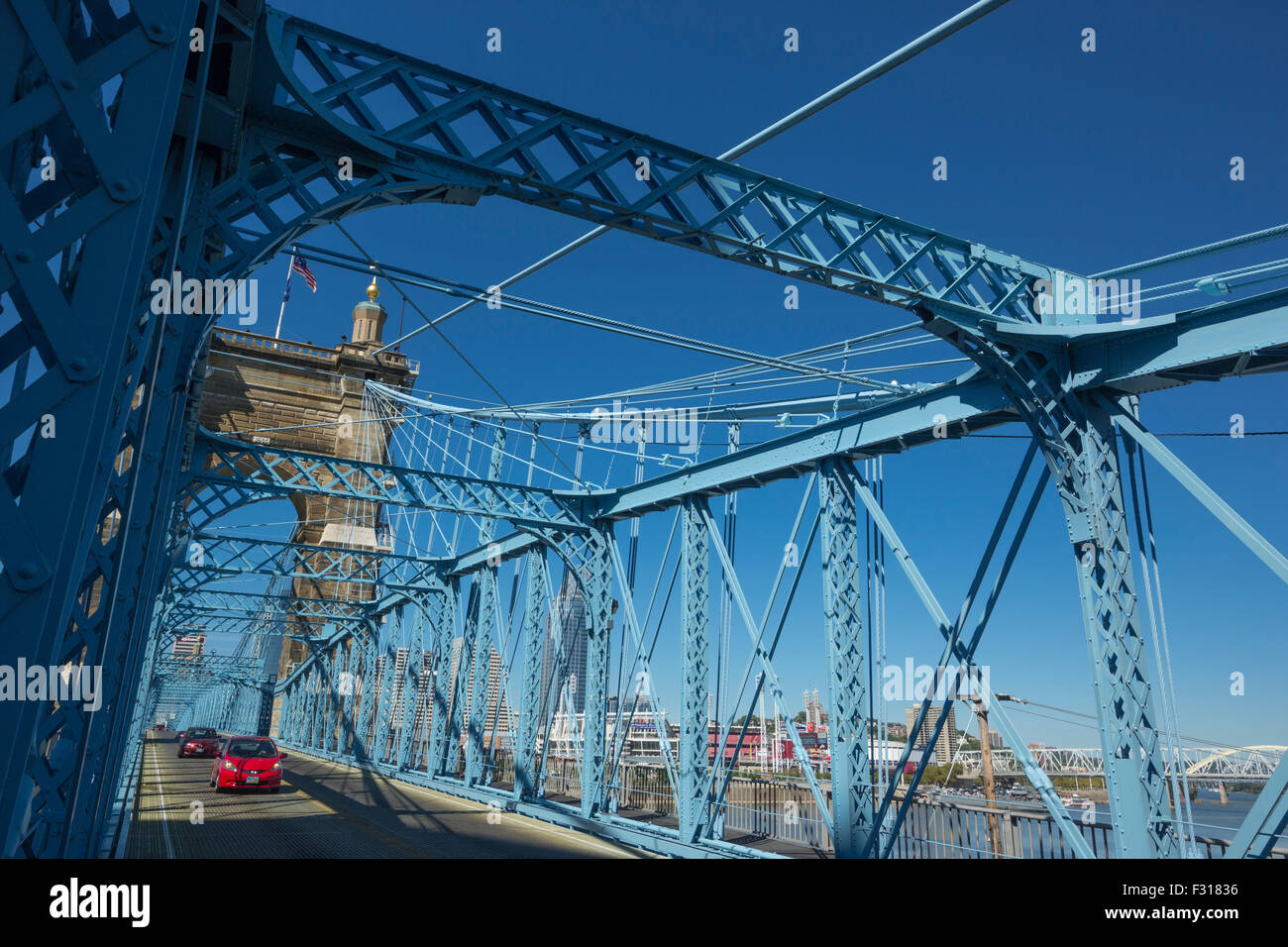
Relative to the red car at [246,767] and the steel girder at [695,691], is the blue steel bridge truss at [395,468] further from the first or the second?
the red car at [246,767]

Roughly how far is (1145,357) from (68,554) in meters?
10.3

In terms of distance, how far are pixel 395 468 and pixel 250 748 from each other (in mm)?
9221

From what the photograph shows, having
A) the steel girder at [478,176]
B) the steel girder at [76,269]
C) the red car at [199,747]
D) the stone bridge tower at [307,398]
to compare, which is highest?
the stone bridge tower at [307,398]

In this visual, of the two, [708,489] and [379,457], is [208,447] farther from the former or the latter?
[379,457]

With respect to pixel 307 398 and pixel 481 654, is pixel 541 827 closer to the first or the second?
pixel 481 654

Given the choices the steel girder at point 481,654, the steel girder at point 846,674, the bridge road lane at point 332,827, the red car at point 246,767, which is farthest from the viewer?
the steel girder at point 481,654

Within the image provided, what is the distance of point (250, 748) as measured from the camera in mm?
21594

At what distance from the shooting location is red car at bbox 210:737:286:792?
68.5 feet

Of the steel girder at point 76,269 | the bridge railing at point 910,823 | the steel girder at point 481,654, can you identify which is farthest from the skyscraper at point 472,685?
the steel girder at point 76,269

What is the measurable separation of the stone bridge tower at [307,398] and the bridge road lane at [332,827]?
20.4 meters

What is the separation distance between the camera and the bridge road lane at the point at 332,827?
41.7 feet

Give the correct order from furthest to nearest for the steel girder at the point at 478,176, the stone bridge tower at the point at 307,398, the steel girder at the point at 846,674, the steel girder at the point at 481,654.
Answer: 1. the stone bridge tower at the point at 307,398
2. the steel girder at the point at 481,654
3. the steel girder at the point at 846,674
4. the steel girder at the point at 478,176
